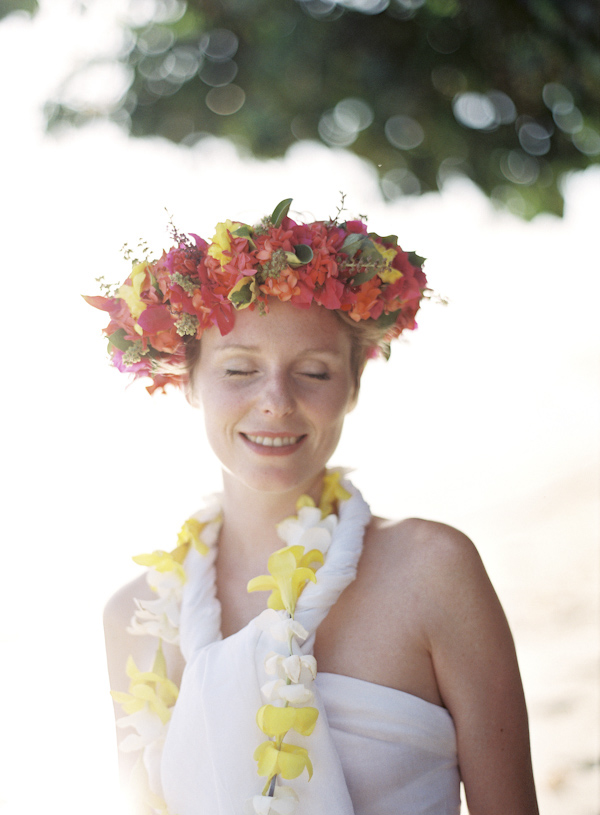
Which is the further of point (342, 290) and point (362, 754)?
point (342, 290)

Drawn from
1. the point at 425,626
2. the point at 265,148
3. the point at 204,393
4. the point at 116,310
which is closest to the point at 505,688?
the point at 425,626

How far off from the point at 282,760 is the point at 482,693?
52 centimetres

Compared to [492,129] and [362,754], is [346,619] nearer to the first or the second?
[362,754]

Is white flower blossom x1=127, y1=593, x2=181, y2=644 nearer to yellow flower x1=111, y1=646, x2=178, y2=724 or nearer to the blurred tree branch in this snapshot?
yellow flower x1=111, y1=646, x2=178, y2=724

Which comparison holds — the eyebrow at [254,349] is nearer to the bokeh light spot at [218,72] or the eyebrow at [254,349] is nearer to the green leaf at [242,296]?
the green leaf at [242,296]

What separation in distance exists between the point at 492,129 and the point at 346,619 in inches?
129

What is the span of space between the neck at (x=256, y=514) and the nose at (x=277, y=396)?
31cm

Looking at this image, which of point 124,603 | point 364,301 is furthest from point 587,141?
point 124,603

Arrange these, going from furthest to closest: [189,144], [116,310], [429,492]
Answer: [429,492] < [189,144] < [116,310]

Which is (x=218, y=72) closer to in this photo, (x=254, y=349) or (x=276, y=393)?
(x=254, y=349)

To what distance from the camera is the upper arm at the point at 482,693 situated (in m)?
1.95

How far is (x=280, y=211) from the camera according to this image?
2131 millimetres

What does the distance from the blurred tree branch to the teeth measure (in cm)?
283

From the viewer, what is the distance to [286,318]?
2.13 m
